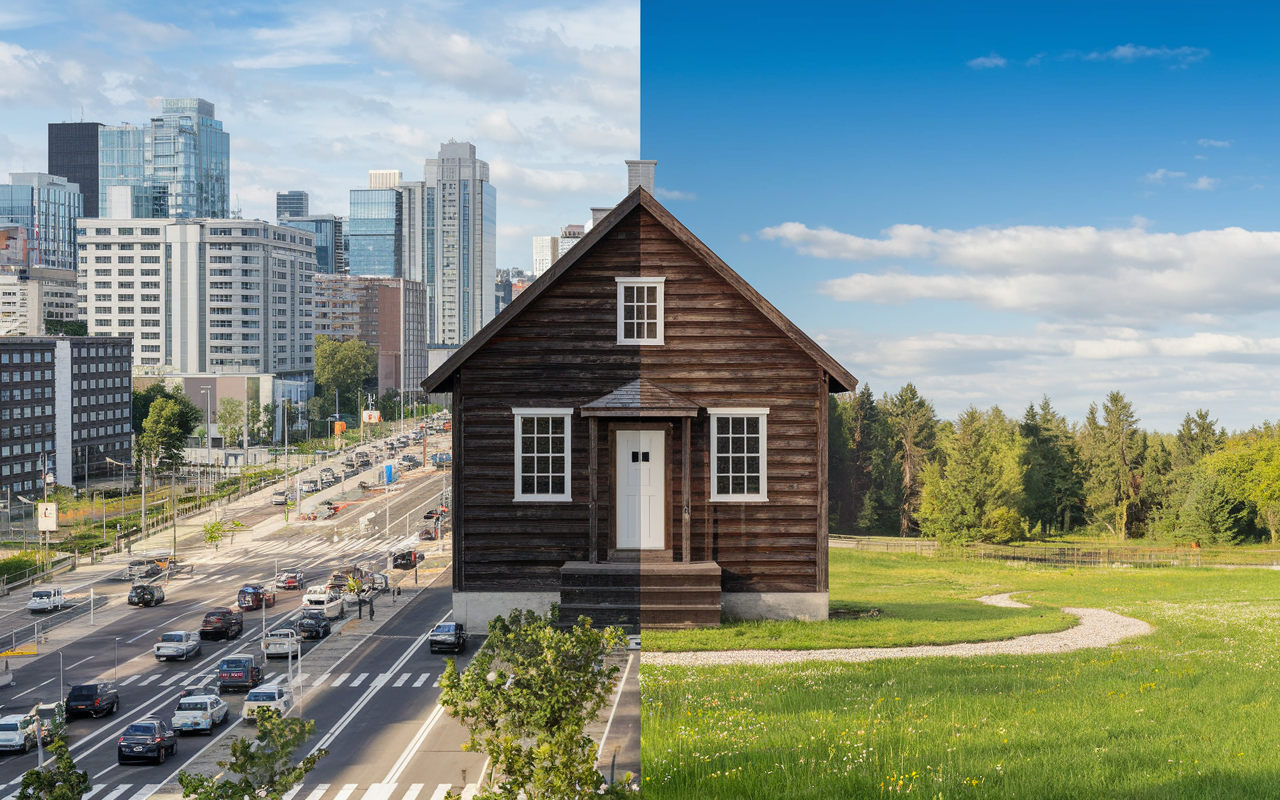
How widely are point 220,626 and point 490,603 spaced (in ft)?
82.4

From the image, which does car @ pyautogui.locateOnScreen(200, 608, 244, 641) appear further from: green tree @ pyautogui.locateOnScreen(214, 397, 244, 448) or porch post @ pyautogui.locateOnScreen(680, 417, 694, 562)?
green tree @ pyautogui.locateOnScreen(214, 397, 244, 448)

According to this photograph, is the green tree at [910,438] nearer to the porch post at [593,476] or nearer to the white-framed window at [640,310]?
the white-framed window at [640,310]

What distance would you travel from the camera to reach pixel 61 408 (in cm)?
10950

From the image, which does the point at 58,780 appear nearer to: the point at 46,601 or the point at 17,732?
the point at 17,732

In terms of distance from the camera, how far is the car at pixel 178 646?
3522cm

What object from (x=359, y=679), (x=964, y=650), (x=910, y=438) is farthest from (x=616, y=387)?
(x=359, y=679)

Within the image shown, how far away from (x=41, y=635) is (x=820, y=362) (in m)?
37.3

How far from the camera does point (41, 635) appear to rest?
41844 millimetres

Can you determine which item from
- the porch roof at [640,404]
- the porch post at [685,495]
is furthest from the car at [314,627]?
the porch post at [685,495]

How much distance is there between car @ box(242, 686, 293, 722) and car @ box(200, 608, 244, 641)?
15.7 m

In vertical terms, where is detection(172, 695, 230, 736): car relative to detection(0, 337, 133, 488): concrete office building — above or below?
below

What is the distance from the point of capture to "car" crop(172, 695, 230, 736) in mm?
24125

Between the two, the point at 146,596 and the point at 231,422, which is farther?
the point at 231,422

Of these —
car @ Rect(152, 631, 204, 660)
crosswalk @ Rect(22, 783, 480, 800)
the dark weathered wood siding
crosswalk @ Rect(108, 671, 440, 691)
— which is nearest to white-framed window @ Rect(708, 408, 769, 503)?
the dark weathered wood siding
